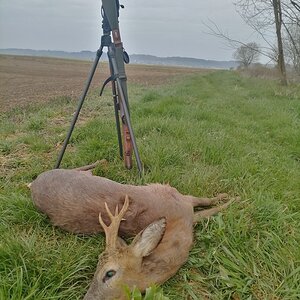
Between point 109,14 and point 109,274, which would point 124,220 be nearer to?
point 109,274

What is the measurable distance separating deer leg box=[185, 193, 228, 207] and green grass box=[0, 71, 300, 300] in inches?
5.1

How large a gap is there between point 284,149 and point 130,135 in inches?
118

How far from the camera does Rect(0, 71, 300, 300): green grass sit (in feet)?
6.90

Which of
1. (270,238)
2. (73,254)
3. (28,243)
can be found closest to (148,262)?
(73,254)

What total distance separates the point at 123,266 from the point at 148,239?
214 millimetres

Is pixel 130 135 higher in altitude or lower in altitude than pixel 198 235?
higher

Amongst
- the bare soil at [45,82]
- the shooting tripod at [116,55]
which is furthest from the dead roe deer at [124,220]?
the bare soil at [45,82]

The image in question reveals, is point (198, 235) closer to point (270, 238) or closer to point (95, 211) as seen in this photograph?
point (270, 238)

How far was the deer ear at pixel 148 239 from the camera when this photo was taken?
74.7 inches

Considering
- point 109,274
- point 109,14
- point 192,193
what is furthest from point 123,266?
point 109,14

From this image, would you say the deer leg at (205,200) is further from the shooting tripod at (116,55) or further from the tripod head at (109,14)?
the tripod head at (109,14)

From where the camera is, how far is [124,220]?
2.35m

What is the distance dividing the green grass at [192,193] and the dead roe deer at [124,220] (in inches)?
A: 5.8

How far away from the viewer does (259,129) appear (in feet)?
20.1
